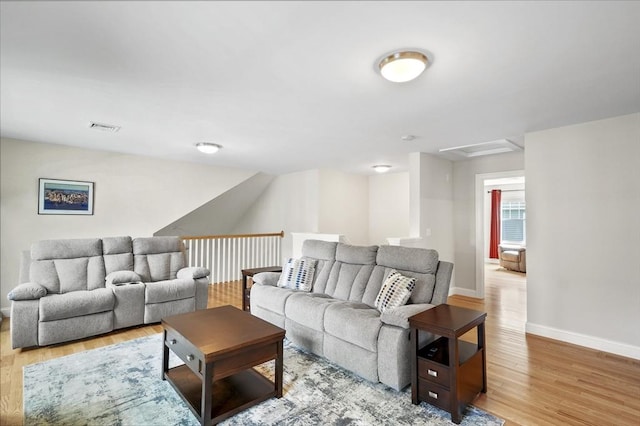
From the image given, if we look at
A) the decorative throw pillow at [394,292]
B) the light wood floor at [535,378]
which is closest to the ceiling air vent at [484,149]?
the light wood floor at [535,378]

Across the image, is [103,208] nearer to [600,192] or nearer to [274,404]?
[274,404]

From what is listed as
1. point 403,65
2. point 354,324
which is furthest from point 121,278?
point 403,65

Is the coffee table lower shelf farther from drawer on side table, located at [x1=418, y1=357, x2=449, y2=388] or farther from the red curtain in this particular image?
the red curtain

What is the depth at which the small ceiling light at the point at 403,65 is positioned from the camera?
2008 millimetres

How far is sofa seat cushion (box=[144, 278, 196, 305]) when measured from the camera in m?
3.86

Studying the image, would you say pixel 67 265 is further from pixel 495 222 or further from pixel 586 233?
pixel 495 222

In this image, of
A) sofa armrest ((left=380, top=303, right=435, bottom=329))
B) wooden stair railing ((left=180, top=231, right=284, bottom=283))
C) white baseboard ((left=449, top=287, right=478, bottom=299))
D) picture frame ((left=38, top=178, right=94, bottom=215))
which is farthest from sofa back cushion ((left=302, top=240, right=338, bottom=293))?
picture frame ((left=38, top=178, right=94, bottom=215))

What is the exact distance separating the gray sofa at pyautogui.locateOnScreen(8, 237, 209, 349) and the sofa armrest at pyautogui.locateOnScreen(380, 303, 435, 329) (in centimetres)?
281

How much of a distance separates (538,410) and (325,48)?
113 inches

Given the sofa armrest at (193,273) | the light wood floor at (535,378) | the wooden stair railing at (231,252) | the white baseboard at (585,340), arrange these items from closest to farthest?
the light wood floor at (535,378)
the white baseboard at (585,340)
the sofa armrest at (193,273)
the wooden stair railing at (231,252)

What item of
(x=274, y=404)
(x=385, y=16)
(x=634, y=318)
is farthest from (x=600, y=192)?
(x=274, y=404)

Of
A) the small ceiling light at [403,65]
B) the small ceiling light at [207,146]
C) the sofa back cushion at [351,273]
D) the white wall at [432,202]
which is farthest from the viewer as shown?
the white wall at [432,202]

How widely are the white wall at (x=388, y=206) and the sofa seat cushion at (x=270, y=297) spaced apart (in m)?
3.84

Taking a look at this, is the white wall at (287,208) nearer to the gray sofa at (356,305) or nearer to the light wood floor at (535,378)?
the gray sofa at (356,305)
